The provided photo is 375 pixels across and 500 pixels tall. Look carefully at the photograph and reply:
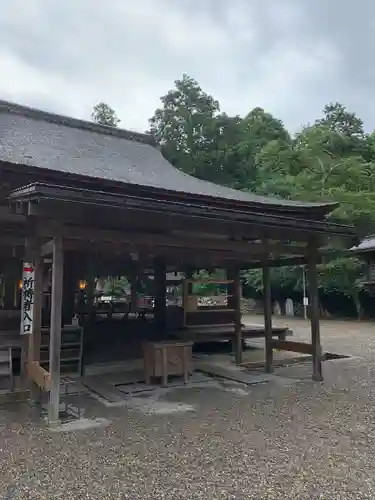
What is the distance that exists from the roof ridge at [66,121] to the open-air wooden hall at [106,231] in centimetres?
2

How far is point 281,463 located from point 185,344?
2983 millimetres

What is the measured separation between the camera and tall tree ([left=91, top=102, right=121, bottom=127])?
1362 inches

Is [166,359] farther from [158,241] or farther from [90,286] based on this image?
[90,286]

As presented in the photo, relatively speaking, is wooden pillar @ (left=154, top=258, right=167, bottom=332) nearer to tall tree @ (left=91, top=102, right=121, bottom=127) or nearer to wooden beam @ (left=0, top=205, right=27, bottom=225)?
wooden beam @ (left=0, top=205, right=27, bottom=225)

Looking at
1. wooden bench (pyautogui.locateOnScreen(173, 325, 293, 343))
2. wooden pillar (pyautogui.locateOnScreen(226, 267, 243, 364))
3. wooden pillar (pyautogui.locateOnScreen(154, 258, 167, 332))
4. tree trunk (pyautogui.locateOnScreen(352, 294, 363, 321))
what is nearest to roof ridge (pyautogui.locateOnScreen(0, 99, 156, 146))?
wooden pillar (pyautogui.locateOnScreen(154, 258, 167, 332))

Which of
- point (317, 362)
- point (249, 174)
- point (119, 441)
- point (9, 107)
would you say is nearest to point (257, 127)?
point (249, 174)

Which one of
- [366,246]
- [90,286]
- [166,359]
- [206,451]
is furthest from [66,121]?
[366,246]

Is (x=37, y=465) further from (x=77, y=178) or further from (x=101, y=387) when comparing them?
(x=77, y=178)

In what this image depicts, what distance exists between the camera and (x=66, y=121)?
30.3ft

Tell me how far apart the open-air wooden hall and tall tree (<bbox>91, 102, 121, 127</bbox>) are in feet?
85.1

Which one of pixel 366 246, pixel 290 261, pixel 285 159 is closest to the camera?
pixel 290 261

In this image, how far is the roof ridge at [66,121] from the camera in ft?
28.5

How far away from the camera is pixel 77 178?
5023 mm

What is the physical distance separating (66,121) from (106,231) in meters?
5.51
